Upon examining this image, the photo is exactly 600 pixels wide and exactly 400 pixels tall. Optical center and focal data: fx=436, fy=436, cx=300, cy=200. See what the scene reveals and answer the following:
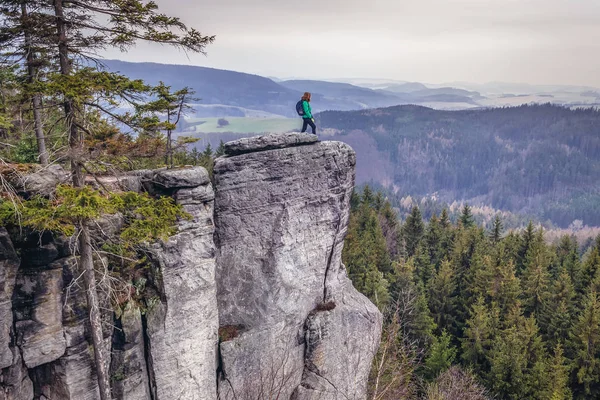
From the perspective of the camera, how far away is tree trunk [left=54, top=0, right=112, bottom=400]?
1261 centimetres

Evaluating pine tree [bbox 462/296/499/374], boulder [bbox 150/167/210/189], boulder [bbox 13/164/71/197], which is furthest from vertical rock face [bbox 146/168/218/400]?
pine tree [bbox 462/296/499/374]

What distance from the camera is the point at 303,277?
22125mm

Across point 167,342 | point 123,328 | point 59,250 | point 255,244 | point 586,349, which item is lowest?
point 586,349

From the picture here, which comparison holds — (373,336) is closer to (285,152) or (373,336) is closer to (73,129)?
(285,152)

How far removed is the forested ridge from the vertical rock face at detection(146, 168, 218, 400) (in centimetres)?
1000

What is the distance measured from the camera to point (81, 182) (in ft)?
43.1

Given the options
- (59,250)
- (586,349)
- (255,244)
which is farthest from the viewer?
(586,349)

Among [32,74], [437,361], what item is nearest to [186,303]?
[32,74]

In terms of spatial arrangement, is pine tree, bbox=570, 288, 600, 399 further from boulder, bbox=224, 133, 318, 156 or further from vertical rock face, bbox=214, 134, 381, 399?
boulder, bbox=224, 133, 318, 156

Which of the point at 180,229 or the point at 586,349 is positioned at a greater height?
the point at 180,229

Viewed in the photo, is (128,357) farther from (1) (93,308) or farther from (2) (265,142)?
(2) (265,142)

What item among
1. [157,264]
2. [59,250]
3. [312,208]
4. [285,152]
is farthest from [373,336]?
[59,250]

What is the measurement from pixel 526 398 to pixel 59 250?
30.2m

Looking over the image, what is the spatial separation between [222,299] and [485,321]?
74.0 feet
